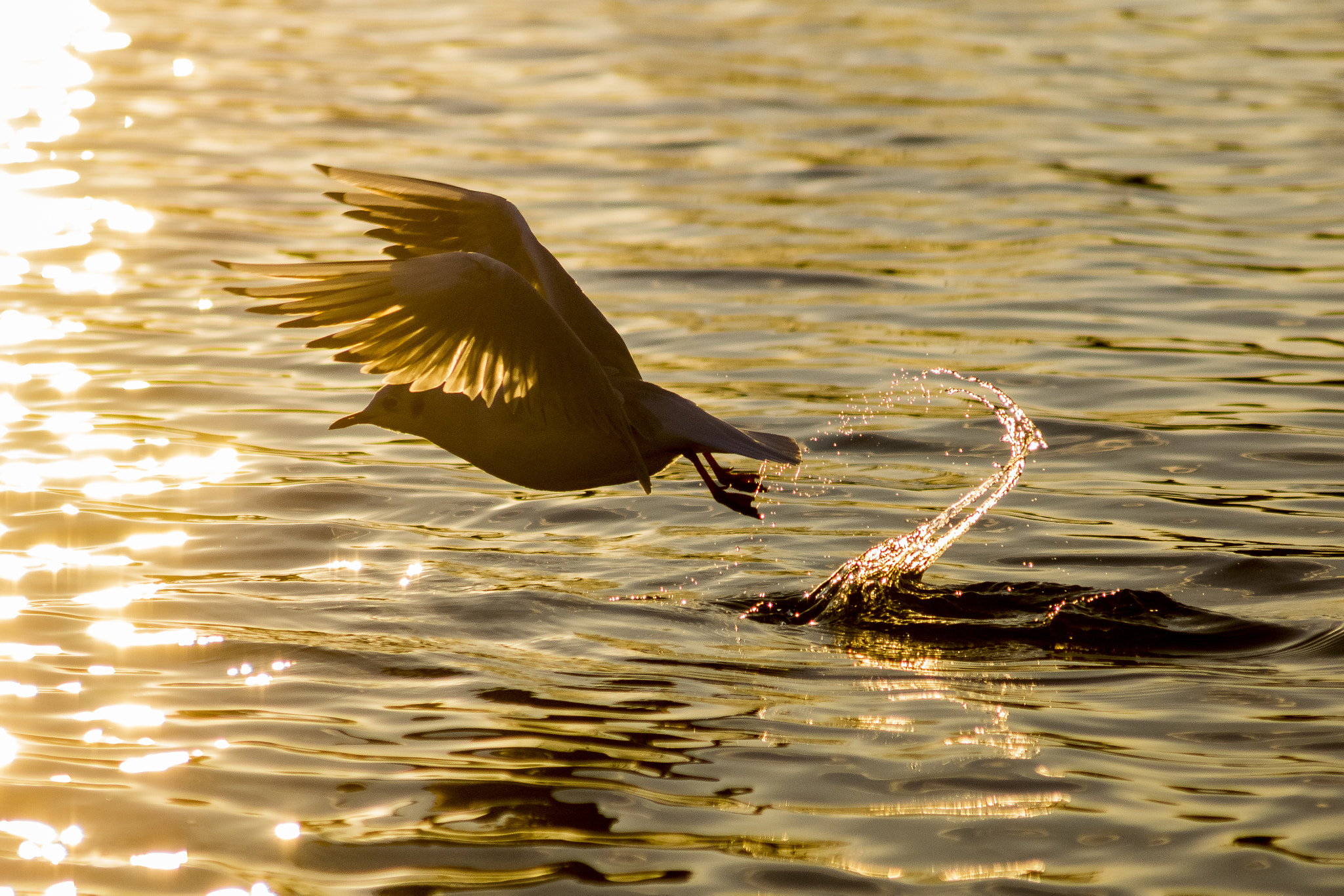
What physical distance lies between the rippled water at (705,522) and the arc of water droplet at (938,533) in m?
0.10

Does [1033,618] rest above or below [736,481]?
below

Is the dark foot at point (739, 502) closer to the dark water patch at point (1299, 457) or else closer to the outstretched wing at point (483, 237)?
the outstretched wing at point (483, 237)

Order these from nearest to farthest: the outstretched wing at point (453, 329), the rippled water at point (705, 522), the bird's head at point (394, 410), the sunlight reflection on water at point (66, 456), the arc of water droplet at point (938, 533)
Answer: the rippled water at point (705, 522), the sunlight reflection on water at point (66, 456), the outstretched wing at point (453, 329), the bird's head at point (394, 410), the arc of water droplet at point (938, 533)

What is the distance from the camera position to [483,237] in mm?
6602

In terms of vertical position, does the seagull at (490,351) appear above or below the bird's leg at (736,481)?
above

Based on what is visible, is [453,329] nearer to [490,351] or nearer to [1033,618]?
[490,351]

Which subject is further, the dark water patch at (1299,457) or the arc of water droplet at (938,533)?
the dark water patch at (1299,457)

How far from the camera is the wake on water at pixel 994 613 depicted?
6.39 metres

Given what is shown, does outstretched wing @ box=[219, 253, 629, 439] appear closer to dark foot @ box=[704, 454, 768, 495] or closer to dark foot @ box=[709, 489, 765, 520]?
dark foot @ box=[709, 489, 765, 520]

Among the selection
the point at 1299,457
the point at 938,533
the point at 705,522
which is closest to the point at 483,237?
the point at 705,522

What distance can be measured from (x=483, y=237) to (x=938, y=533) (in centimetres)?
228

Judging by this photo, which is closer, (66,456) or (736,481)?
(736,481)

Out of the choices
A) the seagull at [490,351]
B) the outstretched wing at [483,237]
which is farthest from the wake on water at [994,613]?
the outstretched wing at [483,237]

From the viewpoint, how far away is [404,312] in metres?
5.73
